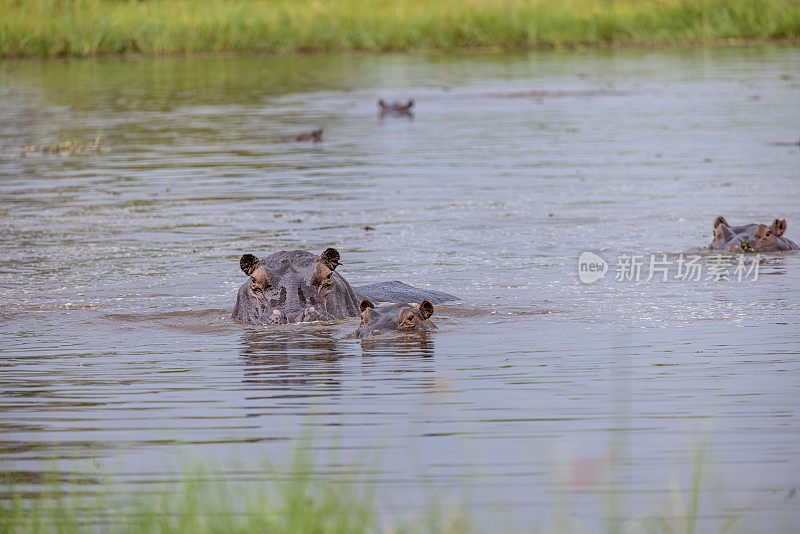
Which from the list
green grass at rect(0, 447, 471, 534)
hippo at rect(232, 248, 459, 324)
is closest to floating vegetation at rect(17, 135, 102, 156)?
hippo at rect(232, 248, 459, 324)

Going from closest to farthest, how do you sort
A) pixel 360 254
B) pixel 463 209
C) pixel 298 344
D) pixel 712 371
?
1. pixel 712 371
2. pixel 298 344
3. pixel 360 254
4. pixel 463 209

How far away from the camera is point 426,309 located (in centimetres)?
869

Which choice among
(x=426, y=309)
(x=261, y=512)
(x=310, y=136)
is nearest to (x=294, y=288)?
(x=426, y=309)

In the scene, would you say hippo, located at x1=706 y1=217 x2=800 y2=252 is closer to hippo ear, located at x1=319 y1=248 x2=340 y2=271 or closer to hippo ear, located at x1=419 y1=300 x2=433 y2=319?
hippo ear, located at x1=419 y1=300 x2=433 y2=319

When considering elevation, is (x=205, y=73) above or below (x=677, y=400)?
above

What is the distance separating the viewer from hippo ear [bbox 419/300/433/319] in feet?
28.3

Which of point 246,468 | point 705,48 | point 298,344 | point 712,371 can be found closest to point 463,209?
point 298,344

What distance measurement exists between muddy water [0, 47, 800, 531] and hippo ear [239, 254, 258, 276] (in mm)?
429

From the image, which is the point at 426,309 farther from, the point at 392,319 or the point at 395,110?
the point at 395,110

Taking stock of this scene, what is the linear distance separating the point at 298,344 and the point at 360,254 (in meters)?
3.93

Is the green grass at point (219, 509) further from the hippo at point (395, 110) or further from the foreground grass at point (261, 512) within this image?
the hippo at point (395, 110)

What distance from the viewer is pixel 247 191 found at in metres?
17.2

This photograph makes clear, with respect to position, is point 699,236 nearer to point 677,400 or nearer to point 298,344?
point 298,344

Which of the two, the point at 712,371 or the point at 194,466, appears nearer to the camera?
the point at 194,466
